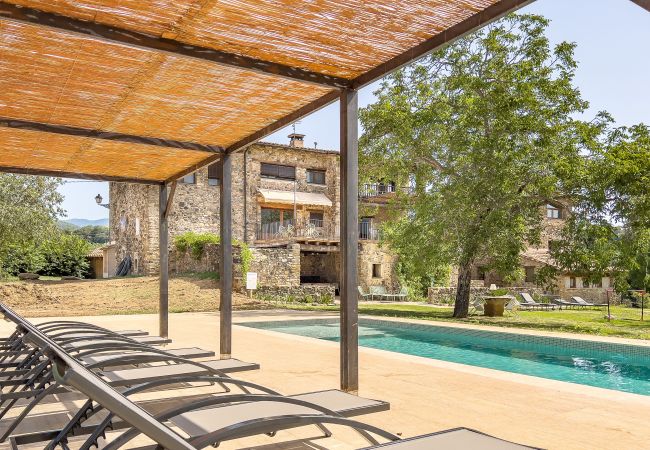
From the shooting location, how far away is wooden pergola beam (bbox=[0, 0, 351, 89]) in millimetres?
3803

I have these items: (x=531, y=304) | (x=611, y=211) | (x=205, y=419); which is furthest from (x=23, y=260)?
(x=205, y=419)

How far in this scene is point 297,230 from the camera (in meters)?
26.1

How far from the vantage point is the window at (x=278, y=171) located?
27.8 metres

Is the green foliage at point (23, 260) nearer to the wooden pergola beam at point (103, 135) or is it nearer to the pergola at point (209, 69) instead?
the pergola at point (209, 69)

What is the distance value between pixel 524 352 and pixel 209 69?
8.79 m

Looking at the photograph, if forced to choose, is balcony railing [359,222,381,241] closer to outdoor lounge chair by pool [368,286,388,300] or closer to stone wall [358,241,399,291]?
stone wall [358,241,399,291]

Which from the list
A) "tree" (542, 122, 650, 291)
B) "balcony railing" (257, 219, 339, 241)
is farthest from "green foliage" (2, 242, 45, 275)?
"tree" (542, 122, 650, 291)

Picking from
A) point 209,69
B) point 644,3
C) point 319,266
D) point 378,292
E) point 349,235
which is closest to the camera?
point 644,3

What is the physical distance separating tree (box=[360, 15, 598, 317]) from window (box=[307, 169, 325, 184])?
37.2 ft

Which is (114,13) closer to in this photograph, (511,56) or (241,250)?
(511,56)

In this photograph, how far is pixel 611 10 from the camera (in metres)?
14.9

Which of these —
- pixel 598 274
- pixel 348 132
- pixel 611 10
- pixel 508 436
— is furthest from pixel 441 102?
pixel 508 436

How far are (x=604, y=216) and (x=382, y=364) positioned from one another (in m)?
9.75

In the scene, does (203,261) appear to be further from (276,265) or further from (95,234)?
(95,234)
